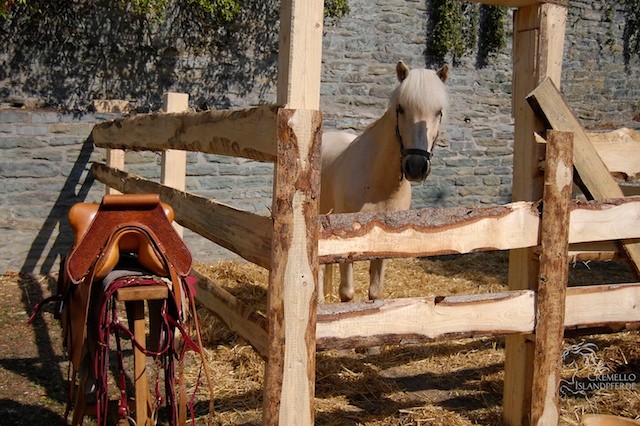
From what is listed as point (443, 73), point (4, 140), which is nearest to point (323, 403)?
point (443, 73)

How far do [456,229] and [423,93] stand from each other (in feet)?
5.57

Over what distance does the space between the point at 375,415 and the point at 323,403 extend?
0.33 meters

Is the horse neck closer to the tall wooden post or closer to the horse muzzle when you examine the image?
the horse muzzle

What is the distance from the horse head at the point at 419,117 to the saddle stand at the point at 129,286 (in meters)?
2.07

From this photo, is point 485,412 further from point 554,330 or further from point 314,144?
point 314,144

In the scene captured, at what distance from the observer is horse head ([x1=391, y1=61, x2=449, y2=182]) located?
13.9 ft

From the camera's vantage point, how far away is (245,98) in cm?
892

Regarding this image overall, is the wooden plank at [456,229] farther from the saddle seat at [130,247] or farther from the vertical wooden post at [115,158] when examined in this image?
the vertical wooden post at [115,158]

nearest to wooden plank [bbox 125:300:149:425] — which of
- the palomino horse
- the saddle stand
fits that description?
the saddle stand

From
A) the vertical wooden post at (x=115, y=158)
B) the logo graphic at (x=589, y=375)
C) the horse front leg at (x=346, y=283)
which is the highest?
the vertical wooden post at (x=115, y=158)

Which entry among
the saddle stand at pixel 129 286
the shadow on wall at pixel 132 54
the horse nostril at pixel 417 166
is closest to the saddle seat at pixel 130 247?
the saddle stand at pixel 129 286

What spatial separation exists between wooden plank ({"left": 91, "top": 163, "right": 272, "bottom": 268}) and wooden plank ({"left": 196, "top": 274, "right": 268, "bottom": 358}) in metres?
0.27

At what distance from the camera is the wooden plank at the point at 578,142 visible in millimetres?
2955

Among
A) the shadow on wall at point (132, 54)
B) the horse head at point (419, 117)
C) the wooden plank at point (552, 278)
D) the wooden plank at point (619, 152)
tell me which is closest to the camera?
the wooden plank at point (552, 278)
